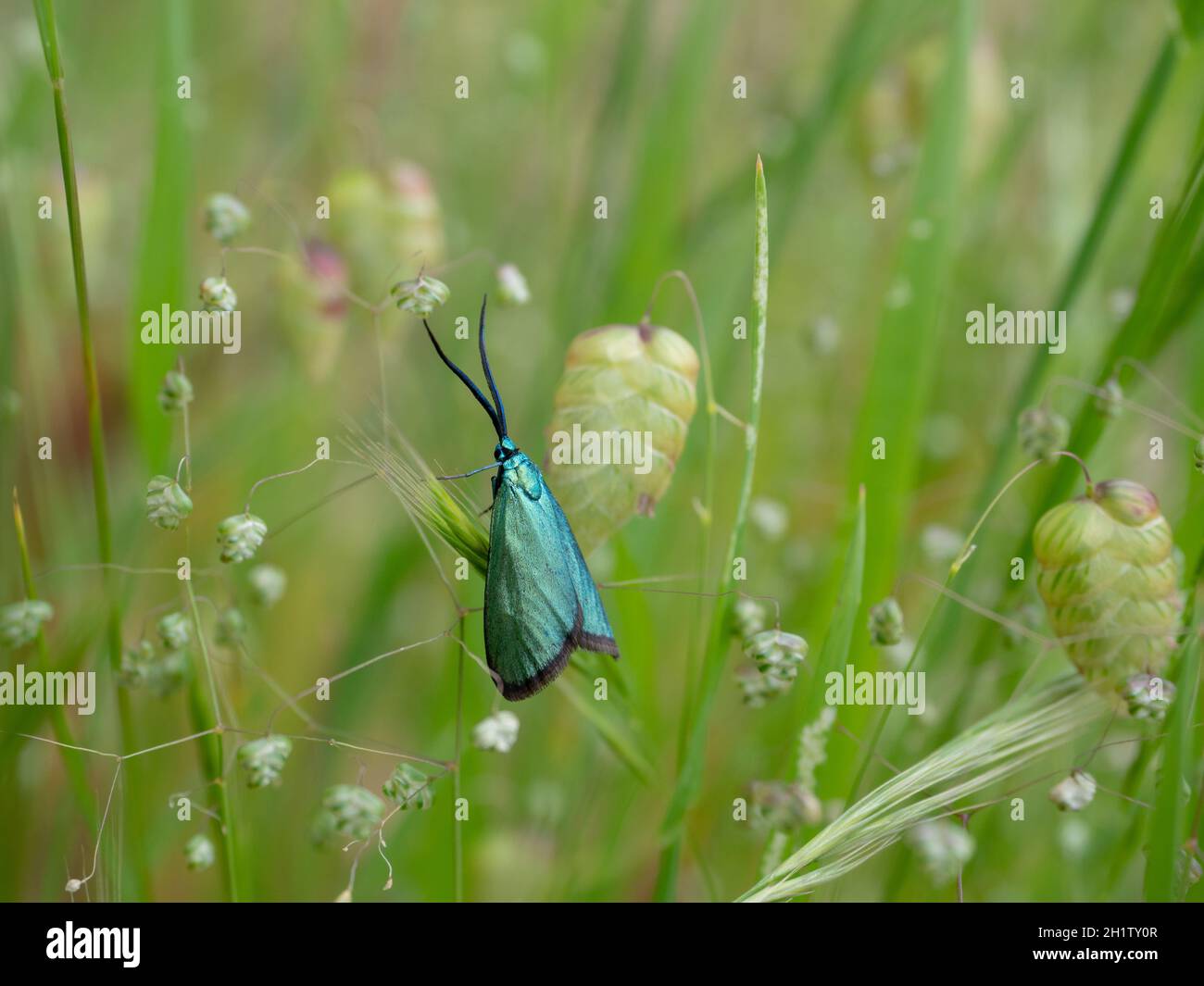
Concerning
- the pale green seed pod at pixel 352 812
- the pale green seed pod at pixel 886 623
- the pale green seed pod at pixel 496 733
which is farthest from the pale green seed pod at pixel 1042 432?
the pale green seed pod at pixel 352 812

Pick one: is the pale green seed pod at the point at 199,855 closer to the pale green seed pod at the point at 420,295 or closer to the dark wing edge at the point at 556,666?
the dark wing edge at the point at 556,666

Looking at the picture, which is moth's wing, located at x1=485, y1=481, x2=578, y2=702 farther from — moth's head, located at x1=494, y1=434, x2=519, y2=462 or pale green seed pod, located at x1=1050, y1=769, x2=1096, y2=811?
pale green seed pod, located at x1=1050, y1=769, x2=1096, y2=811

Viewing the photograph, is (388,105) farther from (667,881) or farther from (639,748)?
(667,881)

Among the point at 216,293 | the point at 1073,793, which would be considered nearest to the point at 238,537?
the point at 216,293

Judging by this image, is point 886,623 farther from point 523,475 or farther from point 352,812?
point 352,812

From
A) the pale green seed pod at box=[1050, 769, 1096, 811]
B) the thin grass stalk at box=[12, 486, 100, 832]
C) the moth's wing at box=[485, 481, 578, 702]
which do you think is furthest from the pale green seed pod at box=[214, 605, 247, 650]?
the pale green seed pod at box=[1050, 769, 1096, 811]

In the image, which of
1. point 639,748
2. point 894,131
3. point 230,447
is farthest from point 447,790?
point 894,131
